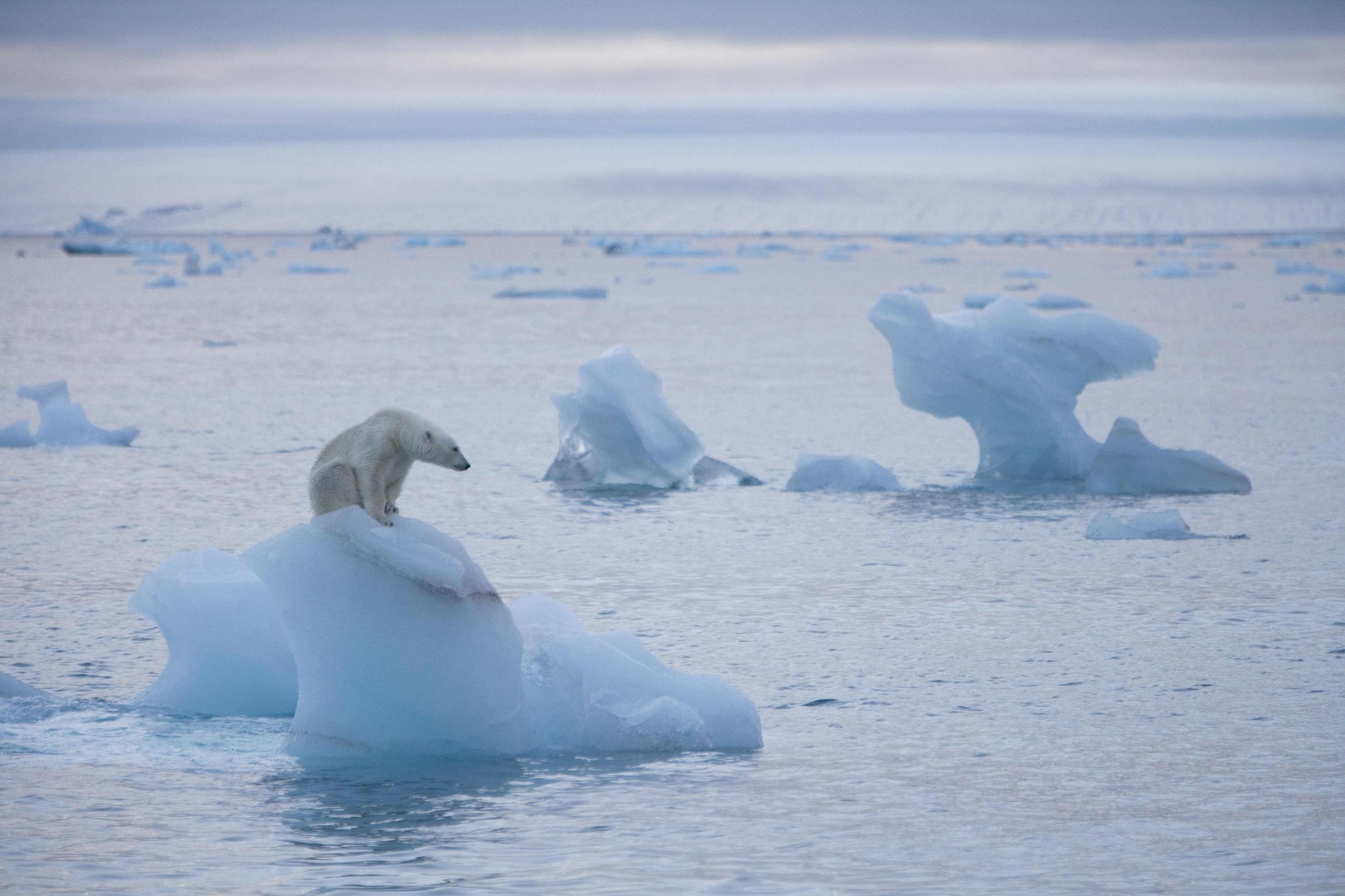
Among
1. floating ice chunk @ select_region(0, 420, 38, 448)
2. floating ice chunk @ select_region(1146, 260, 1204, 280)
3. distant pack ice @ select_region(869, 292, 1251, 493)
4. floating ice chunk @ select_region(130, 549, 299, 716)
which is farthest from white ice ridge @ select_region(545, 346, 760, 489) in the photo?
floating ice chunk @ select_region(1146, 260, 1204, 280)

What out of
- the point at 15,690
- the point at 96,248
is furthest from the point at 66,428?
the point at 96,248

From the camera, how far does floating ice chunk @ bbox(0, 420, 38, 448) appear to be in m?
13.0

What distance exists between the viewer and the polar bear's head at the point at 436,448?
5492mm

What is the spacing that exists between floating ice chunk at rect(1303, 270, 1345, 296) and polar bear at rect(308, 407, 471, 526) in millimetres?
34361

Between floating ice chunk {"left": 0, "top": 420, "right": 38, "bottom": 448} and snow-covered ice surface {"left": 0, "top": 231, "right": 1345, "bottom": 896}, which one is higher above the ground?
floating ice chunk {"left": 0, "top": 420, "right": 38, "bottom": 448}

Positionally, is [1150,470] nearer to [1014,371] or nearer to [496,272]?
[1014,371]

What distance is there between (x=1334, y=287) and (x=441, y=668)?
115ft

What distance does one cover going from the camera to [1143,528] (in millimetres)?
9312

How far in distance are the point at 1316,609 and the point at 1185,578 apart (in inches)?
30.9

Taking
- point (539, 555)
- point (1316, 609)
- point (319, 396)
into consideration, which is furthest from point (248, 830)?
point (319, 396)

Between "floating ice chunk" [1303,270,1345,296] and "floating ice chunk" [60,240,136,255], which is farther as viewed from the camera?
"floating ice chunk" [60,240,136,255]

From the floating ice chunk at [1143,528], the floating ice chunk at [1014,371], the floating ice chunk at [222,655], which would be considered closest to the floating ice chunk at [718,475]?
the floating ice chunk at [1014,371]

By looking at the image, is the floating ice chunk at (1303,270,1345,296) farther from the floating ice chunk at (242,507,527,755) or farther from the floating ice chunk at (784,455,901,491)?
the floating ice chunk at (242,507,527,755)

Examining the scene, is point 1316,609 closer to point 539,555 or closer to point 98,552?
point 539,555
